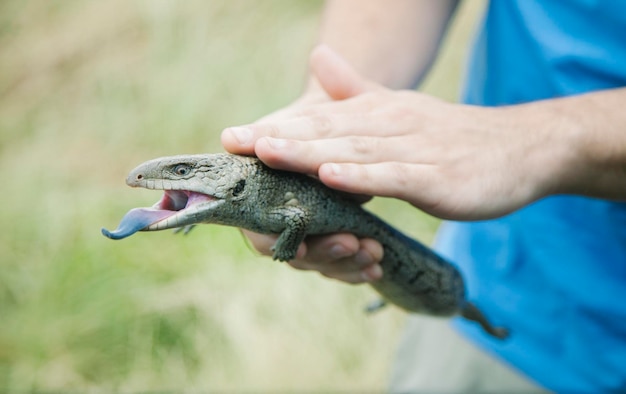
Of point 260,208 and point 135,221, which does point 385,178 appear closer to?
point 260,208

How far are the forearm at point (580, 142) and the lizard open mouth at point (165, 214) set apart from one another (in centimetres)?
103

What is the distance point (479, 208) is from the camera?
6.49 feet

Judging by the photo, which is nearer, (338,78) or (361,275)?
(338,78)

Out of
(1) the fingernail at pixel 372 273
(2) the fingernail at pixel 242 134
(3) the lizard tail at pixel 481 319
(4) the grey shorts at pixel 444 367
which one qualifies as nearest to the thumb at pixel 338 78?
(2) the fingernail at pixel 242 134

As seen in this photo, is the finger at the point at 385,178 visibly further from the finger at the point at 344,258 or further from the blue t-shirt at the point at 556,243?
the blue t-shirt at the point at 556,243

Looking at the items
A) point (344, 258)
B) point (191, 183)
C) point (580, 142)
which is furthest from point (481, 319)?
point (191, 183)

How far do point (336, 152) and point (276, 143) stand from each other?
0.62 ft

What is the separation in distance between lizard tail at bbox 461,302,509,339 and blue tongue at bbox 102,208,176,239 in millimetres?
1749

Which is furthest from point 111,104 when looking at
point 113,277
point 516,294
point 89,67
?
point 516,294

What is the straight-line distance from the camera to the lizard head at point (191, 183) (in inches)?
74.2

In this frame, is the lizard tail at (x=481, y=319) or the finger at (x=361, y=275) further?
the lizard tail at (x=481, y=319)

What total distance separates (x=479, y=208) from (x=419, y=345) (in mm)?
1726

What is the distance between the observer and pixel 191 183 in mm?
1929

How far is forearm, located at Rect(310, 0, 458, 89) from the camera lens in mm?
2711
